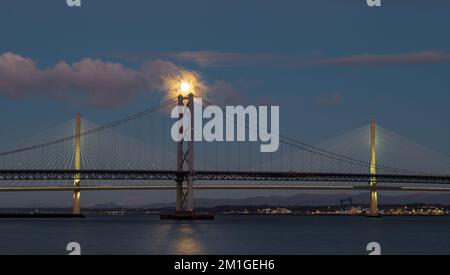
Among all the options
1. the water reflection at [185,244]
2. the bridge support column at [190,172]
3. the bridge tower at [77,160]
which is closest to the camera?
the water reflection at [185,244]

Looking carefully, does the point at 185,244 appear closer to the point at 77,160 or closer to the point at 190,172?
the point at 190,172

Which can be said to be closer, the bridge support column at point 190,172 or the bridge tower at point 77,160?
the bridge support column at point 190,172

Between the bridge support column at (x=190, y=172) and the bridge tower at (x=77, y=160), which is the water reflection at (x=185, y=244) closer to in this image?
the bridge support column at (x=190, y=172)

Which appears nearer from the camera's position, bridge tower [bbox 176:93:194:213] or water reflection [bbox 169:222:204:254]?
water reflection [bbox 169:222:204:254]

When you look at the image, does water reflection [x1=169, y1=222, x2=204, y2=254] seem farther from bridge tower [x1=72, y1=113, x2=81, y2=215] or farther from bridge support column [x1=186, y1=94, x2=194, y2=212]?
bridge tower [x1=72, y1=113, x2=81, y2=215]

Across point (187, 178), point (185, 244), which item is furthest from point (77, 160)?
point (185, 244)

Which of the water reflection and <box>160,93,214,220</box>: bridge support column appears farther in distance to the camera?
<box>160,93,214,220</box>: bridge support column

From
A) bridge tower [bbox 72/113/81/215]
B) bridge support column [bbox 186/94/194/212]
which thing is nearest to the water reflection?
bridge support column [bbox 186/94/194/212]

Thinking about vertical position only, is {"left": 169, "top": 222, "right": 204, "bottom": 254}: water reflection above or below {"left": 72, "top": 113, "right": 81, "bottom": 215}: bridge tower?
below

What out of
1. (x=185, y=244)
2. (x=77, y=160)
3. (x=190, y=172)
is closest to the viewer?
(x=185, y=244)

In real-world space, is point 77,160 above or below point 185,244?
above

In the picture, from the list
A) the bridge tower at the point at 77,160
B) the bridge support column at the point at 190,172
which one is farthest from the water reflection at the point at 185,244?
the bridge tower at the point at 77,160

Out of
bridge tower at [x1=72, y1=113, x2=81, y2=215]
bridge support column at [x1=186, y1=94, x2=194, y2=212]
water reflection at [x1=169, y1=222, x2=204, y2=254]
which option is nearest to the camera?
water reflection at [x1=169, y1=222, x2=204, y2=254]

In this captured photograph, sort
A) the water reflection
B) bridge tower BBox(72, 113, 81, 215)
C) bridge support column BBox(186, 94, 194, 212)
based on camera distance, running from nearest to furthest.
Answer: the water reflection
bridge support column BBox(186, 94, 194, 212)
bridge tower BBox(72, 113, 81, 215)
